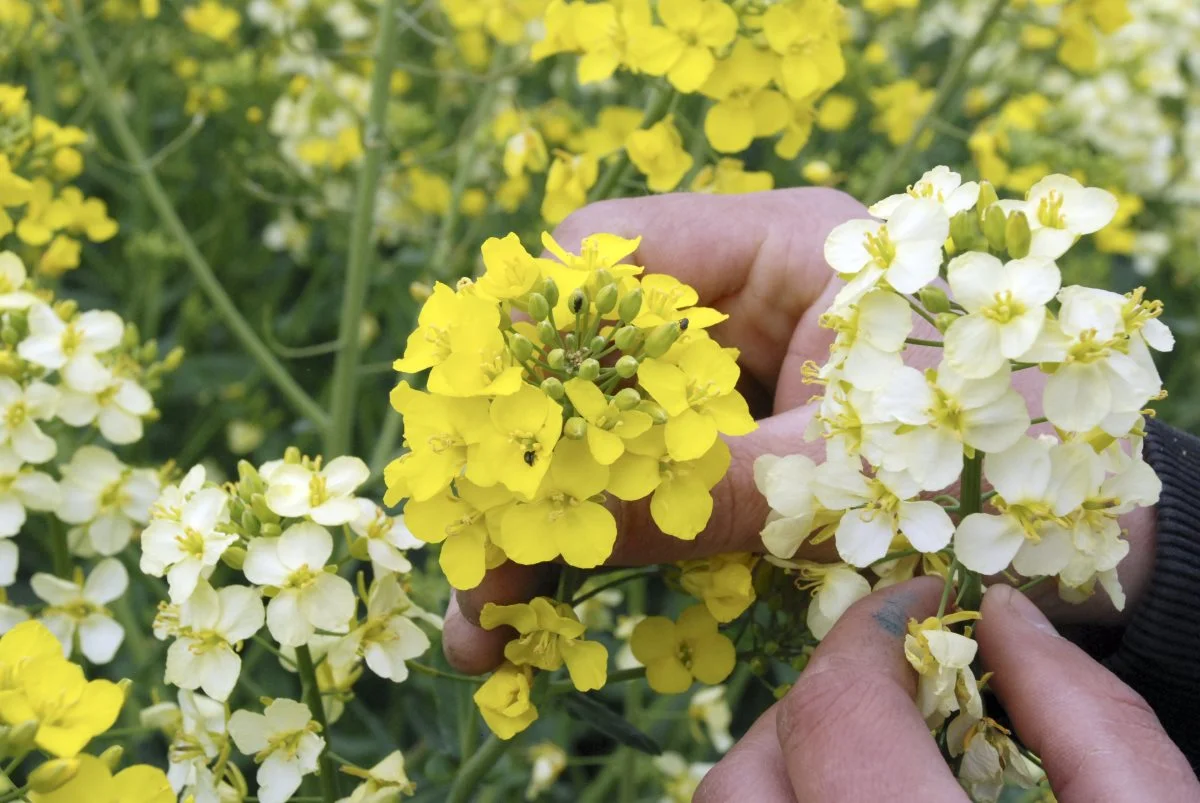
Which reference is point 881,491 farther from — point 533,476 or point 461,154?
point 461,154

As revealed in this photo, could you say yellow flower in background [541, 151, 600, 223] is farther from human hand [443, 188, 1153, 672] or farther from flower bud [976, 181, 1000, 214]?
flower bud [976, 181, 1000, 214]

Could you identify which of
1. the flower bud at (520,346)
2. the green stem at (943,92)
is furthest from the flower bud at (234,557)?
the green stem at (943,92)

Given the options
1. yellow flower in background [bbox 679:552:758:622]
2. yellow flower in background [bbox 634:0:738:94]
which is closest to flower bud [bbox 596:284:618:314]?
yellow flower in background [bbox 679:552:758:622]

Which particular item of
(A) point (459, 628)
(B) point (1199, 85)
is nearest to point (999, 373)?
(A) point (459, 628)

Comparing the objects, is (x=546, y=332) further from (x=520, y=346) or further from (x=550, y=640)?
(x=550, y=640)

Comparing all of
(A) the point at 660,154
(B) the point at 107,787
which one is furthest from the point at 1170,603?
(B) the point at 107,787

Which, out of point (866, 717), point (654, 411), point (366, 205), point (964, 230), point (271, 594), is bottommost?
point (366, 205)
